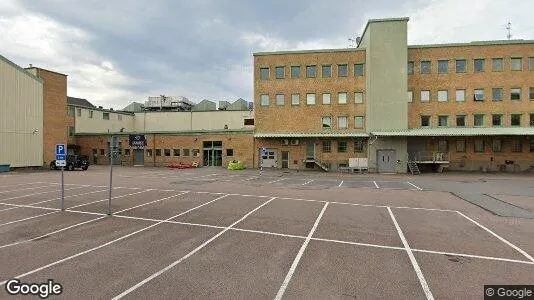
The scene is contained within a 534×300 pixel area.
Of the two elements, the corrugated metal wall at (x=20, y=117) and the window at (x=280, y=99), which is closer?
the corrugated metal wall at (x=20, y=117)

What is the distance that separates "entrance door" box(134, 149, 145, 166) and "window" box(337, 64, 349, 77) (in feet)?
101

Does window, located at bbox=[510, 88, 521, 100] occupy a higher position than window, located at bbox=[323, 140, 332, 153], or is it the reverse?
window, located at bbox=[510, 88, 521, 100]

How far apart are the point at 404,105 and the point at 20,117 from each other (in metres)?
45.4

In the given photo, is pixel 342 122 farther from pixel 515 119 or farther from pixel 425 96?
pixel 515 119

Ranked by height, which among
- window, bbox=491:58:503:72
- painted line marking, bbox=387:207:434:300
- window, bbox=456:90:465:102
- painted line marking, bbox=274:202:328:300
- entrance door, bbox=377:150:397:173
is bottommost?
painted line marking, bbox=387:207:434:300

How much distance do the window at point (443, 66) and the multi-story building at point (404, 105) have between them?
112 mm

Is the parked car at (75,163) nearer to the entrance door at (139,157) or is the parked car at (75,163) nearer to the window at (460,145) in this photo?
the entrance door at (139,157)

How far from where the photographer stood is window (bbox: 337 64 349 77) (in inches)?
1583

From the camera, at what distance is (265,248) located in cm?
847

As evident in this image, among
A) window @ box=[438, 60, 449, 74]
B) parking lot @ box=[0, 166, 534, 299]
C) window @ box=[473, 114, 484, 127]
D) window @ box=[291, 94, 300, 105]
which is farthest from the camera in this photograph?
window @ box=[291, 94, 300, 105]

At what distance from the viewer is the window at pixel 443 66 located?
128 ft

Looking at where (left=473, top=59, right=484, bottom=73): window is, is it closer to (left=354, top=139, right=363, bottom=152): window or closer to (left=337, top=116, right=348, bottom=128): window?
(left=354, top=139, right=363, bottom=152): window

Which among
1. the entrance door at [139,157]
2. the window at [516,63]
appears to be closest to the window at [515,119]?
the window at [516,63]

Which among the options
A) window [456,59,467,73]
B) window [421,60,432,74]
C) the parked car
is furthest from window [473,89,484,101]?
the parked car
